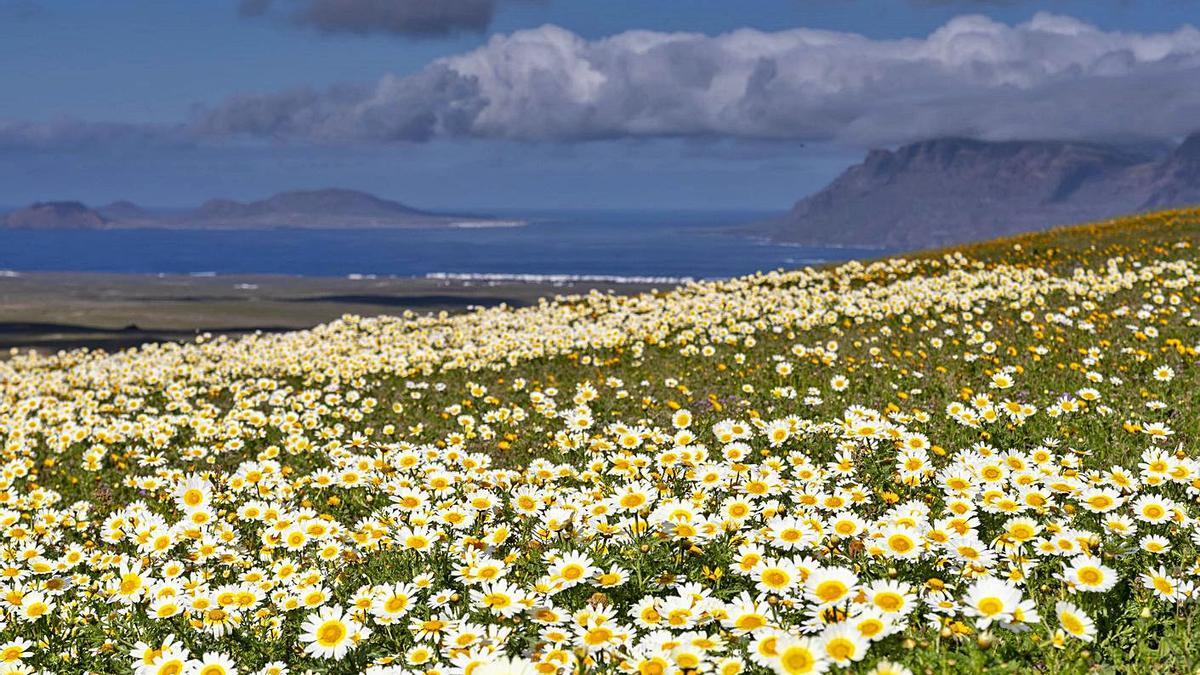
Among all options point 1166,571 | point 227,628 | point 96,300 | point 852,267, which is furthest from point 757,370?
point 96,300

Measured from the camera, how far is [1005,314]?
53.6 feet

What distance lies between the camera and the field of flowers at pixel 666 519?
4238mm

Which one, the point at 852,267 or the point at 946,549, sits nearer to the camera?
the point at 946,549

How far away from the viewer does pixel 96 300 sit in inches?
7490

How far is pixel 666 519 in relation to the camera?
5316 mm

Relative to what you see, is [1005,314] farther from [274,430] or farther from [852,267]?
[274,430]

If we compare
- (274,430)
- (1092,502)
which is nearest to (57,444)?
(274,430)

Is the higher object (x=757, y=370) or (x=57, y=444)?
(x=757, y=370)

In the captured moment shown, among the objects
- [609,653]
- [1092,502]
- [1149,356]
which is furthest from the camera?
[1149,356]

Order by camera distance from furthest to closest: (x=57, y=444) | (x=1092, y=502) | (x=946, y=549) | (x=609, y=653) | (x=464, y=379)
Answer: (x=464, y=379)
(x=57, y=444)
(x=1092, y=502)
(x=946, y=549)
(x=609, y=653)

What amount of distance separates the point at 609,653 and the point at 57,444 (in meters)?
12.4

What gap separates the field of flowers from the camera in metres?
4.24

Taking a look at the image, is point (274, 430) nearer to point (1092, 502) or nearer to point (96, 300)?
point (1092, 502)

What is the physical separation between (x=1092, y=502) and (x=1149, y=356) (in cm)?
827
